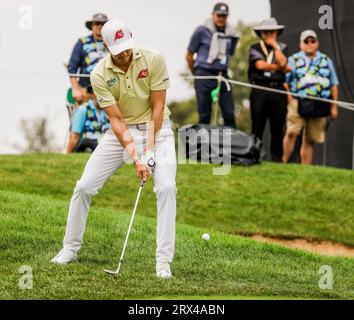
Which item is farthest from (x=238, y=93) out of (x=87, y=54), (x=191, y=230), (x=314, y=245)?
(x=191, y=230)

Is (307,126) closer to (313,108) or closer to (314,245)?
(313,108)

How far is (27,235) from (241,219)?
484 centimetres

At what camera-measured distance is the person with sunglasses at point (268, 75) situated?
51.2 feet

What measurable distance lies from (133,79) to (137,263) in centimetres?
173

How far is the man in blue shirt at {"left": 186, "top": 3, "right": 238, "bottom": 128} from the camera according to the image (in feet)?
51.1

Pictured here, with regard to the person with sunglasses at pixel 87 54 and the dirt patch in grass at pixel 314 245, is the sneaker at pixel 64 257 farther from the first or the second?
the person with sunglasses at pixel 87 54

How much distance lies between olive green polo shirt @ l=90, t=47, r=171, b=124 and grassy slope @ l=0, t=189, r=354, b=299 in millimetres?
1468

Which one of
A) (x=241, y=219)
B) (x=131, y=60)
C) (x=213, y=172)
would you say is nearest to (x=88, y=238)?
(x=131, y=60)

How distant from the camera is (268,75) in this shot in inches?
621

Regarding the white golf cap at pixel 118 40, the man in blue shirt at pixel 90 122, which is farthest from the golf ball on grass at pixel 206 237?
the man in blue shirt at pixel 90 122

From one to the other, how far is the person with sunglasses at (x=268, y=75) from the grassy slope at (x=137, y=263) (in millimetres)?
4474

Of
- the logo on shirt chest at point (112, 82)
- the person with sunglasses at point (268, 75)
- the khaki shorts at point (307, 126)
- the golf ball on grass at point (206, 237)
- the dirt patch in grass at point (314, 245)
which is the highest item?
the logo on shirt chest at point (112, 82)

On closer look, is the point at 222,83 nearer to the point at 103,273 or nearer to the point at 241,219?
the point at 241,219

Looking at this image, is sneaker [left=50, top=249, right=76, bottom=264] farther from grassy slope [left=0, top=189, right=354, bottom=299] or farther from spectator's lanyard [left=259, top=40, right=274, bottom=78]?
spectator's lanyard [left=259, top=40, right=274, bottom=78]
